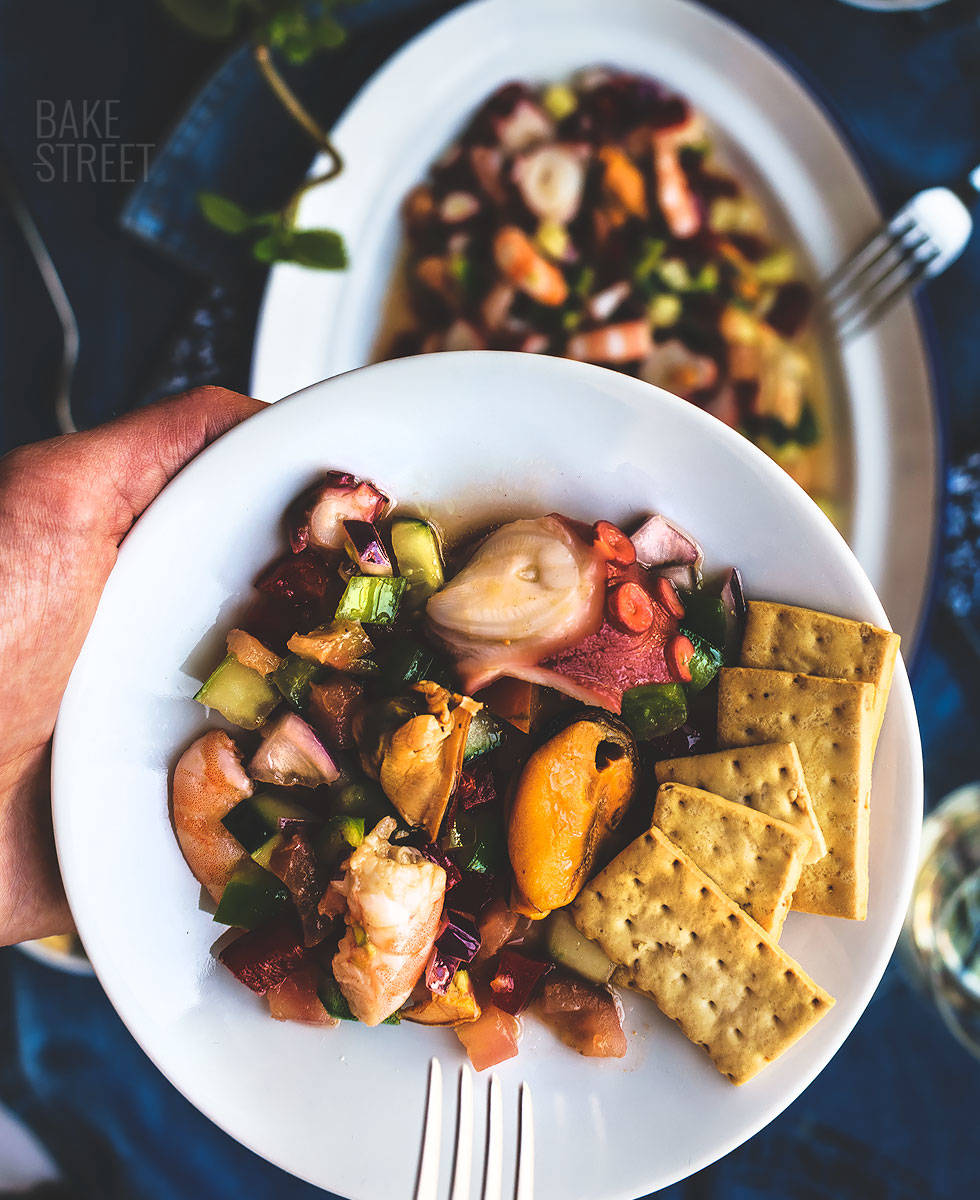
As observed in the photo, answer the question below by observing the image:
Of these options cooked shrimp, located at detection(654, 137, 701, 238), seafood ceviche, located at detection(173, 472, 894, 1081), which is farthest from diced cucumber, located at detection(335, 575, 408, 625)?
cooked shrimp, located at detection(654, 137, 701, 238)

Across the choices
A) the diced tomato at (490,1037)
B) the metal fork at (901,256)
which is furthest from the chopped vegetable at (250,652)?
the metal fork at (901,256)

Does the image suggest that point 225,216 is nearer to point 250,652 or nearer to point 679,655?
point 250,652

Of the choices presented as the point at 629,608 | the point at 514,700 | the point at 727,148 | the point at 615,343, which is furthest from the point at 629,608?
the point at 727,148

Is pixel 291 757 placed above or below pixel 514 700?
below

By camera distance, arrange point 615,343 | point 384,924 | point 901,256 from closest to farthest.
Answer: point 384,924 → point 901,256 → point 615,343

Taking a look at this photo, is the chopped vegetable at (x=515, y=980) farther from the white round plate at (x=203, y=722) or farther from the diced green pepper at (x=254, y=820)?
the diced green pepper at (x=254, y=820)

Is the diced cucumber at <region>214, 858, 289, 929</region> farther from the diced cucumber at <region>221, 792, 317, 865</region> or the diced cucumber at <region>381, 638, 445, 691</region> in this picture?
the diced cucumber at <region>381, 638, 445, 691</region>
